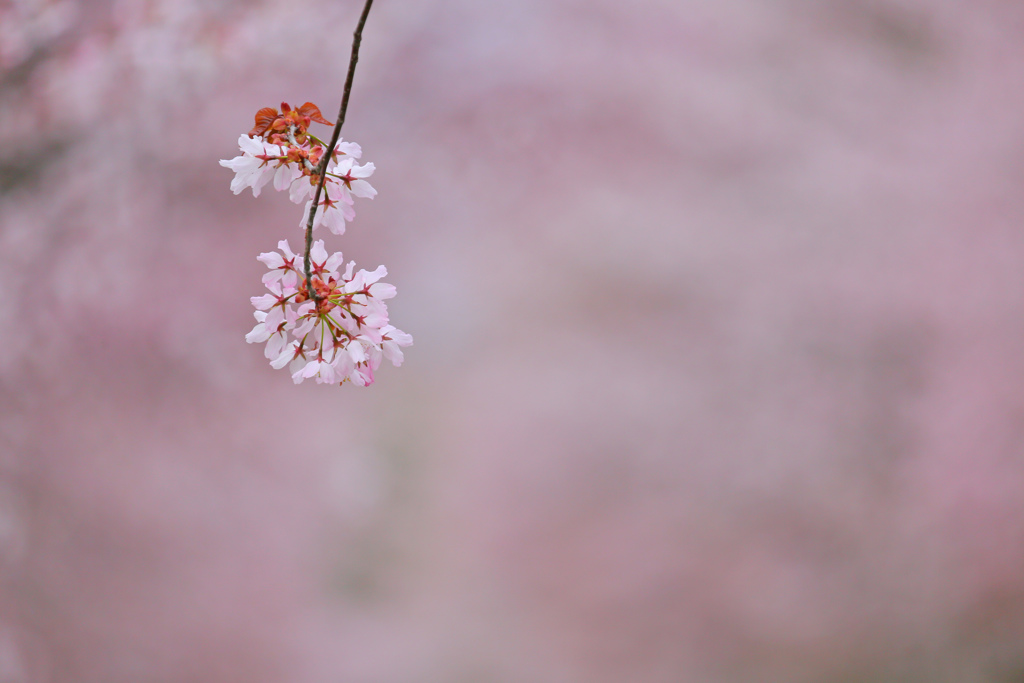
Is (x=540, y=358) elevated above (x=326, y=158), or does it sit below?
above

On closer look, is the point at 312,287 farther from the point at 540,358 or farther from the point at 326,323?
the point at 540,358

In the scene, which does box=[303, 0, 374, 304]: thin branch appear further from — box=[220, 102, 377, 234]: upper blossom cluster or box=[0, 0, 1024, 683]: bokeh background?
box=[0, 0, 1024, 683]: bokeh background

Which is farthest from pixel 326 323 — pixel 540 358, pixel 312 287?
pixel 540 358

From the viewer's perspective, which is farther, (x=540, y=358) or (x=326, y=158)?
(x=540, y=358)

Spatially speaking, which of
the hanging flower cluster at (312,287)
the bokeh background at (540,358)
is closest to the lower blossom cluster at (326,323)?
the hanging flower cluster at (312,287)

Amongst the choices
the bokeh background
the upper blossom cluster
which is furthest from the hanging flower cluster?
the bokeh background

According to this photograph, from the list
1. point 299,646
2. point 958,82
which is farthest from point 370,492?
point 958,82

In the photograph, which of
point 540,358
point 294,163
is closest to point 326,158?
point 294,163

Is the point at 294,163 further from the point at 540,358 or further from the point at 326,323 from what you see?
the point at 540,358
